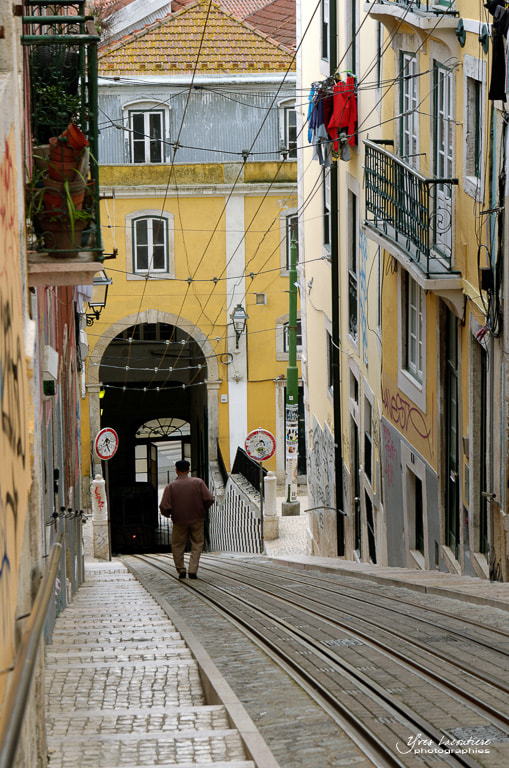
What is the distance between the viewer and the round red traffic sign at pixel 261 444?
957 inches

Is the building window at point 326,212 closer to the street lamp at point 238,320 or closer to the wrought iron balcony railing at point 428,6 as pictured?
the wrought iron balcony railing at point 428,6

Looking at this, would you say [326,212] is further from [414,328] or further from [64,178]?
[64,178]

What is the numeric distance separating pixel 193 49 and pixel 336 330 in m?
12.6

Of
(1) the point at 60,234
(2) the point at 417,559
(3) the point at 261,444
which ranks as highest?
(1) the point at 60,234

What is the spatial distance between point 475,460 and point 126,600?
3.86 m

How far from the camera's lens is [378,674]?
662 centimetres

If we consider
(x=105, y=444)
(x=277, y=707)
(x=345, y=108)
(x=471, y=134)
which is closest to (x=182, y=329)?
(x=105, y=444)

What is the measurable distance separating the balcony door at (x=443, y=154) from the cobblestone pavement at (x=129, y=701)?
5242 millimetres

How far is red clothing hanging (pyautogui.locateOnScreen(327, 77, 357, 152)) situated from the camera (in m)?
18.2

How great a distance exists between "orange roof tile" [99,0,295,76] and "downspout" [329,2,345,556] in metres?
10.5

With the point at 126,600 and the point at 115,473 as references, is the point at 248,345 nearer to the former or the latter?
the point at 115,473

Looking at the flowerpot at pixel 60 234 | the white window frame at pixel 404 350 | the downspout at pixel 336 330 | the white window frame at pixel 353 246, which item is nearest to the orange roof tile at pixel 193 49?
the downspout at pixel 336 330

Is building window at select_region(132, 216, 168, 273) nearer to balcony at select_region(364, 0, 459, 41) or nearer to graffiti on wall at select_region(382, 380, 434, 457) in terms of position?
graffiti on wall at select_region(382, 380, 434, 457)

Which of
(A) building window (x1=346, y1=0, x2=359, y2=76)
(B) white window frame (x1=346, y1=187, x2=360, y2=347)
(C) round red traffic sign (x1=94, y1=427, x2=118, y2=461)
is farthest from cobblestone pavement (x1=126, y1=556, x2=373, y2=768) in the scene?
(A) building window (x1=346, y1=0, x2=359, y2=76)
